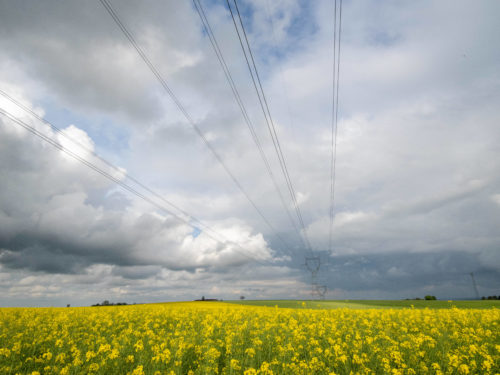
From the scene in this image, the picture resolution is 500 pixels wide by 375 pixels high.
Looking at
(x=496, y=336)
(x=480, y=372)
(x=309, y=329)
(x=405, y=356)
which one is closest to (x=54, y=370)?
(x=309, y=329)

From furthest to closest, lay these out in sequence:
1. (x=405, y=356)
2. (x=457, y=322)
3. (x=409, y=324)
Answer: (x=457, y=322), (x=409, y=324), (x=405, y=356)

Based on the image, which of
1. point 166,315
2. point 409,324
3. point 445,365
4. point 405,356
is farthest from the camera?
point 166,315

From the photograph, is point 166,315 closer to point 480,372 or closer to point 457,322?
point 480,372

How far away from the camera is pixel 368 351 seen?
8859mm

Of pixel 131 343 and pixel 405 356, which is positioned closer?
pixel 405 356

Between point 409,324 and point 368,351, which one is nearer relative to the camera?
point 368,351

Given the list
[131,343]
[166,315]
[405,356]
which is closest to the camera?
[405,356]

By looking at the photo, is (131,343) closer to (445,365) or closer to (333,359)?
(333,359)

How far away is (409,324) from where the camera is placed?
13.0 m

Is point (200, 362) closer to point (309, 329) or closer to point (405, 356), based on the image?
point (309, 329)

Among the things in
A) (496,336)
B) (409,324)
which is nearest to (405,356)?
(409,324)

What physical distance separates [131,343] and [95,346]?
Answer: 1.59 m

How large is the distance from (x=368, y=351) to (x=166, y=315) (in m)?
11.9

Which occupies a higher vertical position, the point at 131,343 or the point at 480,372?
the point at 131,343
